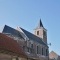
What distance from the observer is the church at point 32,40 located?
37.2m

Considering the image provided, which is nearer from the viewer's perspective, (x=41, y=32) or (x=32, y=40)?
(x=32, y=40)

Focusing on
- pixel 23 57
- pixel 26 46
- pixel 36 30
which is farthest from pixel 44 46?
pixel 23 57

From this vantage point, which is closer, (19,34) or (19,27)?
(19,34)

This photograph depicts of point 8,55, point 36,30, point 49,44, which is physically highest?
point 36,30

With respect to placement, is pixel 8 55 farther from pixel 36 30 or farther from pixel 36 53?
pixel 36 30

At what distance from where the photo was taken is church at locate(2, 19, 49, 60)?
37188 mm

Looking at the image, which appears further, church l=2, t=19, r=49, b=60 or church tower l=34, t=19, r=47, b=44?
church tower l=34, t=19, r=47, b=44

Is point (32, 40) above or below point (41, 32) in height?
below

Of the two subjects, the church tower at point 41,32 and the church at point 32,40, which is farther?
the church tower at point 41,32

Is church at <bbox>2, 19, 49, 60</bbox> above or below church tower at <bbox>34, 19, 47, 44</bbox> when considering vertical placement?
below

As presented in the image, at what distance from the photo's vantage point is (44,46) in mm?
47250

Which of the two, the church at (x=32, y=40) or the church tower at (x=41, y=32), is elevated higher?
the church tower at (x=41, y=32)

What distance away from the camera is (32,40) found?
4256cm

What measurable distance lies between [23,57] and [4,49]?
9.51ft
